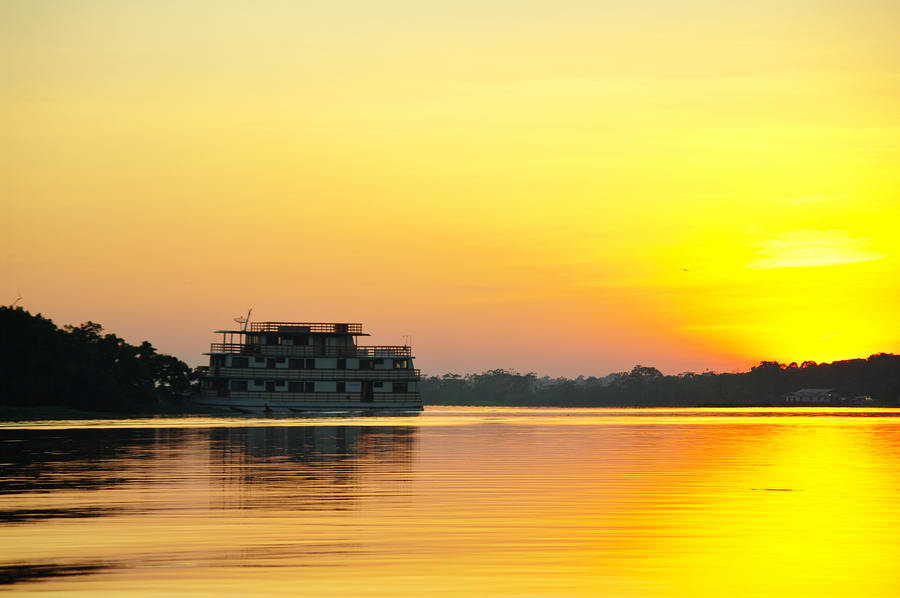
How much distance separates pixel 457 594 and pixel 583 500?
10.4 m

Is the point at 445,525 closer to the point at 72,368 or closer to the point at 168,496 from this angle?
the point at 168,496

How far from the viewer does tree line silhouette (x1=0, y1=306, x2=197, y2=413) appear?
77.1 meters

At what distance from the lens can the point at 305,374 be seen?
102875 millimetres

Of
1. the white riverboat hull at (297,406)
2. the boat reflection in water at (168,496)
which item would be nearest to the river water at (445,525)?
the boat reflection in water at (168,496)

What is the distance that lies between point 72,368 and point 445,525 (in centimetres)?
6819

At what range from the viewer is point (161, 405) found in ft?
307

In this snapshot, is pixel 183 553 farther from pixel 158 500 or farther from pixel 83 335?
pixel 83 335

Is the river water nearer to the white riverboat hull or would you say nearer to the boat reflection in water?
the boat reflection in water

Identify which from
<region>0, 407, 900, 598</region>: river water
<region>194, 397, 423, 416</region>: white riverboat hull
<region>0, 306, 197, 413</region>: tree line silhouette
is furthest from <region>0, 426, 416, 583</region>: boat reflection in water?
<region>194, 397, 423, 416</region>: white riverboat hull

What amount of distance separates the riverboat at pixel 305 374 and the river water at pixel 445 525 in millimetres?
66129

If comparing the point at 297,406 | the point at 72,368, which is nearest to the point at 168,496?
the point at 72,368

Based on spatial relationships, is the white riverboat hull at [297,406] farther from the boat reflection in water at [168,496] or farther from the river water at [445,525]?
the river water at [445,525]

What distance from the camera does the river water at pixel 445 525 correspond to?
13.1 metres

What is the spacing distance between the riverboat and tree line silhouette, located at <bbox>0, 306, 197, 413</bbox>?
25.3 feet
